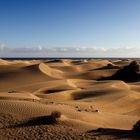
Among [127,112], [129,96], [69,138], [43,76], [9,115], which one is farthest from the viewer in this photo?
[43,76]

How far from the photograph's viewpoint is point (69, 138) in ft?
33.9

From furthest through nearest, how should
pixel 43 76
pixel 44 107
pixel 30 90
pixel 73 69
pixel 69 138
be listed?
pixel 73 69, pixel 43 76, pixel 30 90, pixel 44 107, pixel 69 138

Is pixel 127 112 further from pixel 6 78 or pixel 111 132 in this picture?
pixel 6 78

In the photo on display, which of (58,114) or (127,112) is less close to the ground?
(58,114)

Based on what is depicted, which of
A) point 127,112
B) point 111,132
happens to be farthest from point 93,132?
point 127,112

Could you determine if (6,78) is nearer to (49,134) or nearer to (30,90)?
(30,90)

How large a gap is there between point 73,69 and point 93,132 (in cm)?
3940

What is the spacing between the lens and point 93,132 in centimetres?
1090

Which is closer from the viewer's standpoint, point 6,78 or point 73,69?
point 6,78

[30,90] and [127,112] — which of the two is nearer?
[127,112]

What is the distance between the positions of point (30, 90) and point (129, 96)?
299 inches

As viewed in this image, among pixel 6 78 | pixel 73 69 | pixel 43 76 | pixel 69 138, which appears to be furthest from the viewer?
pixel 73 69

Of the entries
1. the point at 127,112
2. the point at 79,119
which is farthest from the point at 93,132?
the point at 127,112

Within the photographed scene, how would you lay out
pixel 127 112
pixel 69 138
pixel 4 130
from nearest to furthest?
pixel 69 138 → pixel 4 130 → pixel 127 112
